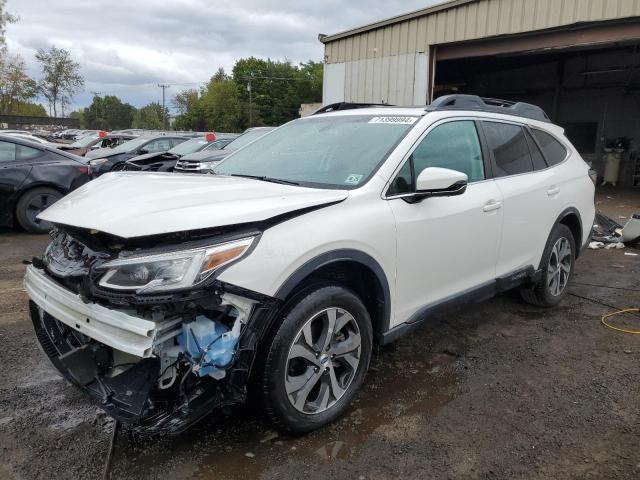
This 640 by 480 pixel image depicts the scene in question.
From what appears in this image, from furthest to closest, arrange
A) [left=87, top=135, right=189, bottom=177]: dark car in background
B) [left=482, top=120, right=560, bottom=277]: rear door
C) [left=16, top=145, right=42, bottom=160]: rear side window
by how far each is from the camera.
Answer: [left=87, top=135, right=189, bottom=177]: dark car in background
[left=16, top=145, right=42, bottom=160]: rear side window
[left=482, top=120, right=560, bottom=277]: rear door

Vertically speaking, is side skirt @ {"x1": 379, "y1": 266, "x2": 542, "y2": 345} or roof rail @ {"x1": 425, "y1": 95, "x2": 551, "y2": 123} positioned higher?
roof rail @ {"x1": 425, "y1": 95, "x2": 551, "y2": 123}

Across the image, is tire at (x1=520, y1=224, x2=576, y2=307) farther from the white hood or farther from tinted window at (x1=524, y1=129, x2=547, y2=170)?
the white hood

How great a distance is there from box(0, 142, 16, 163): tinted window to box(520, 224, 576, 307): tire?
7366mm

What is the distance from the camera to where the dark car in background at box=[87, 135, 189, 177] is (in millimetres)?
10297

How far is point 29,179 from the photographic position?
25.1 ft

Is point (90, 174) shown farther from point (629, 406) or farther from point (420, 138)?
point (629, 406)

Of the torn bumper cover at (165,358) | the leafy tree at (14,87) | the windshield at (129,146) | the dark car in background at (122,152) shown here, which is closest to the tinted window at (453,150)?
the torn bumper cover at (165,358)

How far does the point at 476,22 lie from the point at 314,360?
9746mm

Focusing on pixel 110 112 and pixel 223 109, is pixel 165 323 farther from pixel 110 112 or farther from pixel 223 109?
pixel 110 112

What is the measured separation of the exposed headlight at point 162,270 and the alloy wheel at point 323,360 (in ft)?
1.98

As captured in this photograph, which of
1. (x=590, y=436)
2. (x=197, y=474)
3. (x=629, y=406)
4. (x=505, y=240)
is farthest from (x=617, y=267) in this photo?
(x=197, y=474)

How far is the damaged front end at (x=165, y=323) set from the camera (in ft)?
7.11

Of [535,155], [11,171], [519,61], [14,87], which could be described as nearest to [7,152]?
[11,171]

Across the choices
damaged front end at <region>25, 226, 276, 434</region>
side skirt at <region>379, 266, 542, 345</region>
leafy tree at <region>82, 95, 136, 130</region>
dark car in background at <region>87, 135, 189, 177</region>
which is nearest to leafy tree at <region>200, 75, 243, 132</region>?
leafy tree at <region>82, 95, 136, 130</region>
